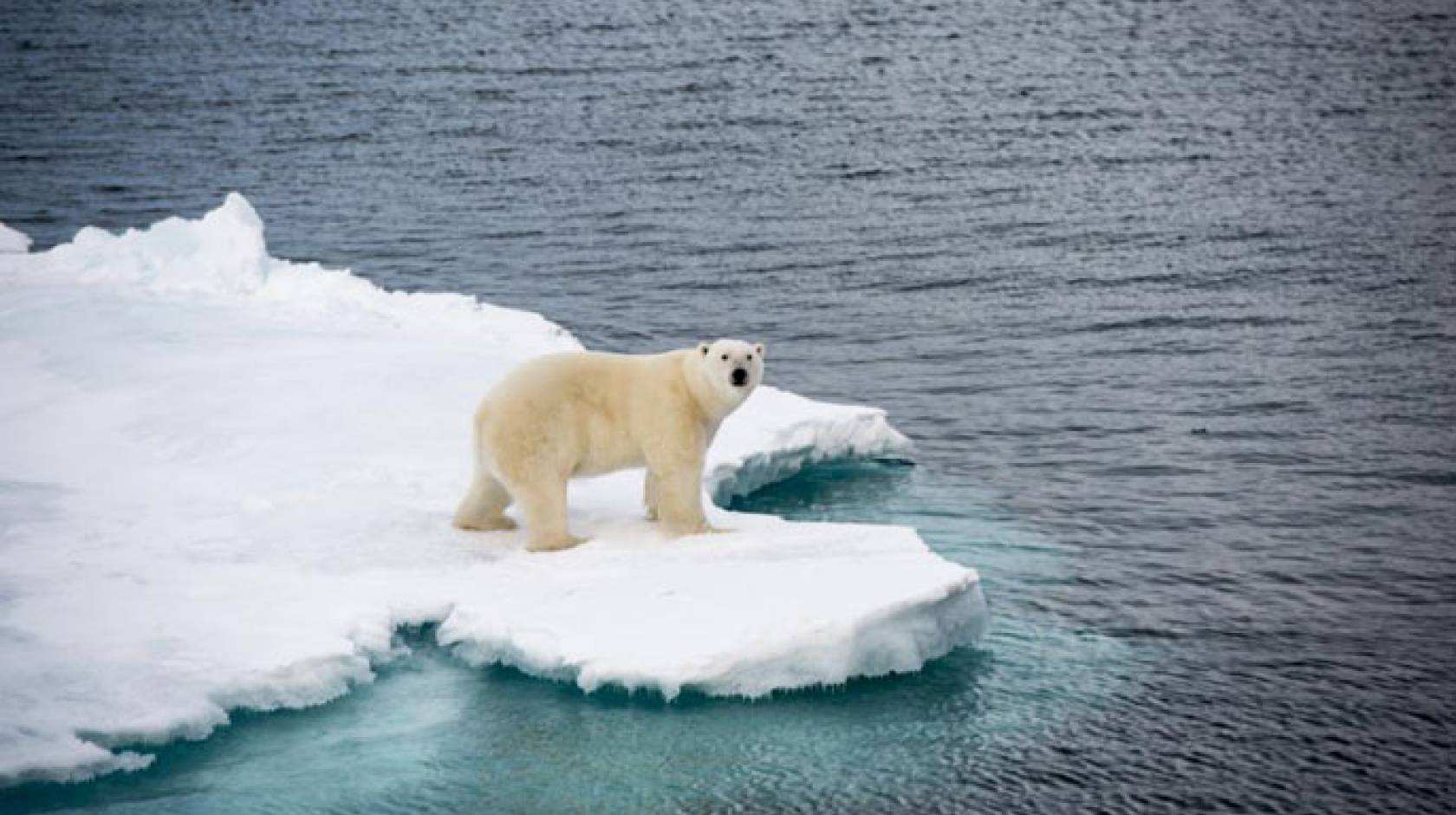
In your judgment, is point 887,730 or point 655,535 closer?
point 887,730

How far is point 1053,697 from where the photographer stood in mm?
10898

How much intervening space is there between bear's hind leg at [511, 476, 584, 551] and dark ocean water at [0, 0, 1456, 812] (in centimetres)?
120

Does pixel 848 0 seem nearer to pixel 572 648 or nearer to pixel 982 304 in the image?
pixel 982 304

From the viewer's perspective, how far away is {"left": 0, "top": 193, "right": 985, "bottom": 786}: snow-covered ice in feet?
33.4

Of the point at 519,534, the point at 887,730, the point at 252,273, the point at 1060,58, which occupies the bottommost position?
the point at 887,730

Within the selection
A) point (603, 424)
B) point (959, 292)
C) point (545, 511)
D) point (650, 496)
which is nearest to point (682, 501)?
point (650, 496)

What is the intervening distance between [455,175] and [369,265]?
6146mm

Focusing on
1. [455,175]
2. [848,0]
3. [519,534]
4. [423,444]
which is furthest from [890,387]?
[848,0]

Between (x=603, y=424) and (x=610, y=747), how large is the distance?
247cm

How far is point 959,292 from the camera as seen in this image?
23016 mm

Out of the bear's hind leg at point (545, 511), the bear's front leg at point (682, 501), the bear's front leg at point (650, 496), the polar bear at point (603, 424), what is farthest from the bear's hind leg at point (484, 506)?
the bear's front leg at point (682, 501)

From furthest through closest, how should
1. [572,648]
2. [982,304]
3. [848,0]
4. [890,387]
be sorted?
[848,0], [982,304], [890,387], [572,648]

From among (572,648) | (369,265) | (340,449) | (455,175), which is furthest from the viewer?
(455,175)

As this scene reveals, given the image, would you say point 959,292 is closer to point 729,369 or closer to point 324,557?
point 729,369
